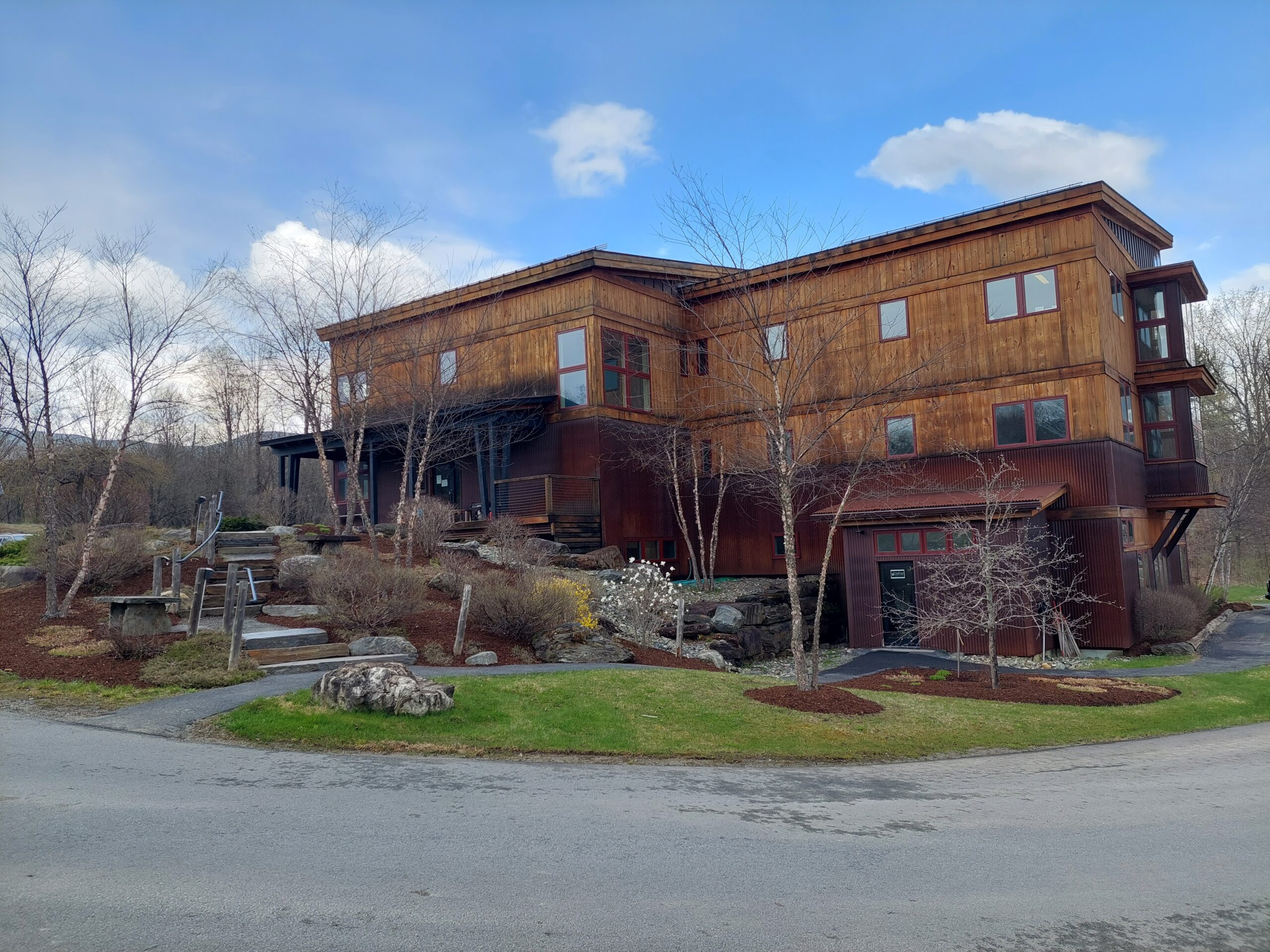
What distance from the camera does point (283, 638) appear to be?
46.8 ft

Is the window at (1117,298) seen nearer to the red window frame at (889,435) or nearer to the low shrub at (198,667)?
the red window frame at (889,435)

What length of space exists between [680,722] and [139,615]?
28.5 feet

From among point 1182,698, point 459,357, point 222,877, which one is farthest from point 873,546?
point 222,877

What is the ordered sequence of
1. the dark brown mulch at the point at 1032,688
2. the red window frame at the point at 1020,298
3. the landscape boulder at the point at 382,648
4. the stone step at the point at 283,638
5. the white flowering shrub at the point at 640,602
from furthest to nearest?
the red window frame at the point at 1020,298
the white flowering shrub at the point at 640,602
the landscape boulder at the point at 382,648
the stone step at the point at 283,638
the dark brown mulch at the point at 1032,688

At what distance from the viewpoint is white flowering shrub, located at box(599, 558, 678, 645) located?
722 inches

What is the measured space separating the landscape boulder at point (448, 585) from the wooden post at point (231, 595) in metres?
5.19

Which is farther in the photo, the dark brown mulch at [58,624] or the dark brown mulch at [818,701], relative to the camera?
the dark brown mulch at [58,624]

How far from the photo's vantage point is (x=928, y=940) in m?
4.91

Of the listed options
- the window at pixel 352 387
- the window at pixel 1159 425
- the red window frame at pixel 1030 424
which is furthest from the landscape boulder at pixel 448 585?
the window at pixel 1159 425

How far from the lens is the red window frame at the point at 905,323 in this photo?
2452 centimetres

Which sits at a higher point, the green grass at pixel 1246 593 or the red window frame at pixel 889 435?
the red window frame at pixel 889 435

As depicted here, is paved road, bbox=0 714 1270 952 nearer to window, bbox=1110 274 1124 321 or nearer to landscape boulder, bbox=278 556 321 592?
landscape boulder, bbox=278 556 321 592

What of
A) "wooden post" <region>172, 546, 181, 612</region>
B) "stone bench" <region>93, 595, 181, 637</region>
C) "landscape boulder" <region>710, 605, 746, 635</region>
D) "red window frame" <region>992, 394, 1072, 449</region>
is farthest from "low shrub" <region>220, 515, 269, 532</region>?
"red window frame" <region>992, 394, 1072, 449</region>

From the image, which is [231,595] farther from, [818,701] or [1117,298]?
[1117,298]
